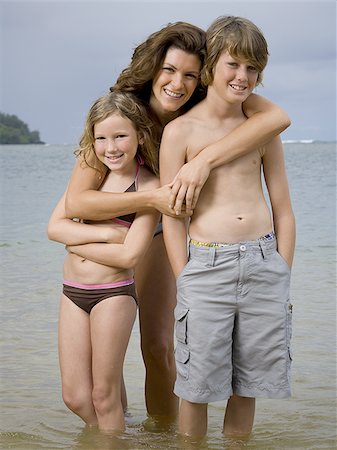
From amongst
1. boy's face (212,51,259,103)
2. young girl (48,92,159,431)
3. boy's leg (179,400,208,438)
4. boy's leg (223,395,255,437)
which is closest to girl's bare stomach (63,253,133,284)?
young girl (48,92,159,431)

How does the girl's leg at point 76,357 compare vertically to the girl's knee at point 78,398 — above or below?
above

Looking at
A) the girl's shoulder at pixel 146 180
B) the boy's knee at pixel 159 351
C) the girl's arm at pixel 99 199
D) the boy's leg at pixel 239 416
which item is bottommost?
the boy's leg at pixel 239 416

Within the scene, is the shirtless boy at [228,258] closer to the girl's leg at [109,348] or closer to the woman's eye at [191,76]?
the woman's eye at [191,76]

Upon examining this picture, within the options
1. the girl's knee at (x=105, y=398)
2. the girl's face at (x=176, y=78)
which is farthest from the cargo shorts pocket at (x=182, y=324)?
the girl's face at (x=176, y=78)

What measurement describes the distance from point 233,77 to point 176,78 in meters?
0.28

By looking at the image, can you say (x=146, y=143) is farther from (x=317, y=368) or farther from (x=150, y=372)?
(x=317, y=368)

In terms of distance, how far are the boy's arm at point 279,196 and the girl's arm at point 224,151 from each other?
92 millimetres

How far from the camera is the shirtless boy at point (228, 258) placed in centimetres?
337

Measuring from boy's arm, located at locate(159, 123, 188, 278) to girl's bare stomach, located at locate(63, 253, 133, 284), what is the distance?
0.78 ft

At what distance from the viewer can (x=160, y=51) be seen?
3.58 meters

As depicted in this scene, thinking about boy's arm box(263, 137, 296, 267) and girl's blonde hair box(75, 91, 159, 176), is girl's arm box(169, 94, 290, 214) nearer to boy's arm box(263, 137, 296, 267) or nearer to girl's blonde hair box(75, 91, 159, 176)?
boy's arm box(263, 137, 296, 267)

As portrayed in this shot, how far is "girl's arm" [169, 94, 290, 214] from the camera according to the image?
11.0 feet

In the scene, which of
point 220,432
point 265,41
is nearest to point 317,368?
point 220,432

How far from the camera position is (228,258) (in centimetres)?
336
